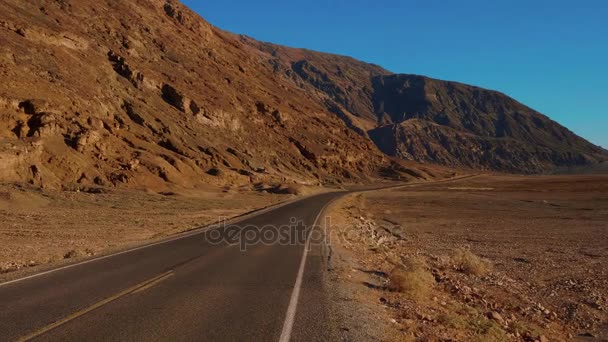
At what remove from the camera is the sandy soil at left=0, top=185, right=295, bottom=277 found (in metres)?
16.1

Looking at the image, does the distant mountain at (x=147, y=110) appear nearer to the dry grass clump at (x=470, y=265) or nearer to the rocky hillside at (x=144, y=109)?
the rocky hillside at (x=144, y=109)

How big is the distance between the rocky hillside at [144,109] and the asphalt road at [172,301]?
1131 inches

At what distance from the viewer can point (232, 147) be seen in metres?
71.8

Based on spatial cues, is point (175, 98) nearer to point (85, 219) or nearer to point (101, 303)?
point (85, 219)

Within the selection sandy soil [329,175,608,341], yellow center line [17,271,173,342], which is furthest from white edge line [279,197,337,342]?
yellow center line [17,271,173,342]

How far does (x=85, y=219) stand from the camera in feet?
88.3

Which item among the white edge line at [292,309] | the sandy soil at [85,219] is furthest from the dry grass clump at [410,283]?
the sandy soil at [85,219]

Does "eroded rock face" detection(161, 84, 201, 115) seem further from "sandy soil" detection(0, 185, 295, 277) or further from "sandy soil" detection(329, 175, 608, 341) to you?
"sandy soil" detection(329, 175, 608, 341)

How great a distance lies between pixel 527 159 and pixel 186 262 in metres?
203

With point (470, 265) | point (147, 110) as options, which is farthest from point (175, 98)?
point (470, 265)

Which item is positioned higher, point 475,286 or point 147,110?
point 147,110

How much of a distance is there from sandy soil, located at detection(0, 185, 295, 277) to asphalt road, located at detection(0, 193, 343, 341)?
3.09 metres

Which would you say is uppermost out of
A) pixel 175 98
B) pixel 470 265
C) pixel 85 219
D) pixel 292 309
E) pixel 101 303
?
pixel 175 98

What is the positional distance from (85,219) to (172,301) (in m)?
21.3
